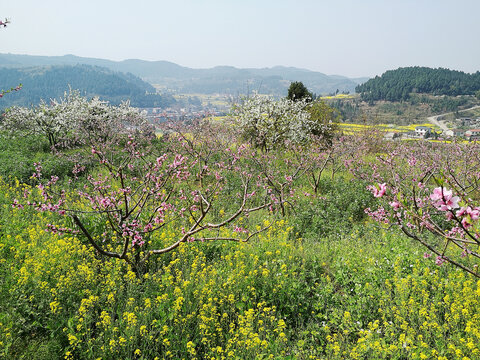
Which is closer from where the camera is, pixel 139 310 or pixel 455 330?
pixel 455 330

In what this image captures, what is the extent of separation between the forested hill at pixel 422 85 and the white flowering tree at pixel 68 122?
161583 mm

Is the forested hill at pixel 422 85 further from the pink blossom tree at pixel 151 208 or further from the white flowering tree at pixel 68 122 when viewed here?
the pink blossom tree at pixel 151 208

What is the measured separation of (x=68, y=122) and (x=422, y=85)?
187378 mm

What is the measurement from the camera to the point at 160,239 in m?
6.42

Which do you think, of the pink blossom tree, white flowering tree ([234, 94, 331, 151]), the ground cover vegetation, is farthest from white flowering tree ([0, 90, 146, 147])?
the ground cover vegetation

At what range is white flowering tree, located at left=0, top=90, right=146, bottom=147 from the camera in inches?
728

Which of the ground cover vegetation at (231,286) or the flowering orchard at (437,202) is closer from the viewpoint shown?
the flowering orchard at (437,202)

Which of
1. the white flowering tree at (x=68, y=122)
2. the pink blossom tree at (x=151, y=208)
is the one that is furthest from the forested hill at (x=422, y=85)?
the pink blossom tree at (x=151, y=208)

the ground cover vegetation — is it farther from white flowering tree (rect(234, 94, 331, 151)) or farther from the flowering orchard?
white flowering tree (rect(234, 94, 331, 151))

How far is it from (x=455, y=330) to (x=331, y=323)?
173 cm

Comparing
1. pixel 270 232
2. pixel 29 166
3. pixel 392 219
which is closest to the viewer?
pixel 270 232

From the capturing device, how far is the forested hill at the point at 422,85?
502 ft

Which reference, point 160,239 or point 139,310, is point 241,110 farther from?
point 139,310

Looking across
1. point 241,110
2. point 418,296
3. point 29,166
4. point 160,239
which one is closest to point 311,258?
point 418,296
